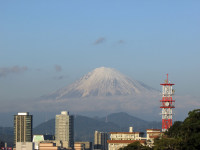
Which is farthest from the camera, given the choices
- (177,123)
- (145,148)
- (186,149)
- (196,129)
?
(177,123)

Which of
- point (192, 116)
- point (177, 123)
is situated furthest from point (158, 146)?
point (177, 123)

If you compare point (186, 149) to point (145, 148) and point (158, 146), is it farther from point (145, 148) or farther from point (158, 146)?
point (145, 148)

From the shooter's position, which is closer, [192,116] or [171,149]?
[171,149]

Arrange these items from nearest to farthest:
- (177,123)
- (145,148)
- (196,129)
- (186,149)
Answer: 1. (186,149)
2. (196,129)
3. (145,148)
4. (177,123)

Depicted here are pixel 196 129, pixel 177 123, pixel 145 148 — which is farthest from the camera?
pixel 177 123

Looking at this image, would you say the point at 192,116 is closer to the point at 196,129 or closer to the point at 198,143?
the point at 196,129

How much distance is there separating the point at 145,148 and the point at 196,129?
16.5 metres

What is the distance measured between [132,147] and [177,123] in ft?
97.9

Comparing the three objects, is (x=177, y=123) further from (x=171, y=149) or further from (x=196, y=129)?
(x=171, y=149)

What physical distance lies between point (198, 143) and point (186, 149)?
148 inches

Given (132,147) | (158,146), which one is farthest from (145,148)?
(158,146)

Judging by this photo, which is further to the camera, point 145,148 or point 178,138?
point 145,148

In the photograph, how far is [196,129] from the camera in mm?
153500

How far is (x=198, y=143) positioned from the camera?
142 metres
